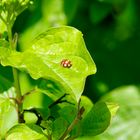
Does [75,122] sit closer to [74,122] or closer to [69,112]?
[74,122]

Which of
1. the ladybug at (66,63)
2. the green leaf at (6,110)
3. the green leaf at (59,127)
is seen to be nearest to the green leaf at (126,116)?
the green leaf at (6,110)

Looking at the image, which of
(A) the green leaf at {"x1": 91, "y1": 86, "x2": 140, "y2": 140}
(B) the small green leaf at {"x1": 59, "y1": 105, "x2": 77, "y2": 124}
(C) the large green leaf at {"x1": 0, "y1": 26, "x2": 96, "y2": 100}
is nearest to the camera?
(C) the large green leaf at {"x1": 0, "y1": 26, "x2": 96, "y2": 100}

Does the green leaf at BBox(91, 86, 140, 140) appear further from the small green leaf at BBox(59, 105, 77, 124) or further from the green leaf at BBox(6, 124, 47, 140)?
the green leaf at BBox(6, 124, 47, 140)

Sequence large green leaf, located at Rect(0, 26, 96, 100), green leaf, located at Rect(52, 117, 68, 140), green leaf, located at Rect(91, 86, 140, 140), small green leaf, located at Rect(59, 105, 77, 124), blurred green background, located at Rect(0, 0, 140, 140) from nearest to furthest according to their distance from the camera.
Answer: large green leaf, located at Rect(0, 26, 96, 100) → green leaf, located at Rect(52, 117, 68, 140) → small green leaf, located at Rect(59, 105, 77, 124) → green leaf, located at Rect(91, 86, 140, 140) → blurred green background, located at Rect(0, 0, 140, 140)

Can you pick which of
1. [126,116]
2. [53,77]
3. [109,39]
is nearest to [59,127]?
[53,77]

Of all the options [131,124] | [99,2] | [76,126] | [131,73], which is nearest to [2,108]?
[76,126]

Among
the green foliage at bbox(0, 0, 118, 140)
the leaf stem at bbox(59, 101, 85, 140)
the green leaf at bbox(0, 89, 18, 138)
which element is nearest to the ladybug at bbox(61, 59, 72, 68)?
the green foliage at bbox(0, 0, 118, 140)

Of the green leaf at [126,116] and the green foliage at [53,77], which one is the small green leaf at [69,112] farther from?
the green leaf at [126,116]
